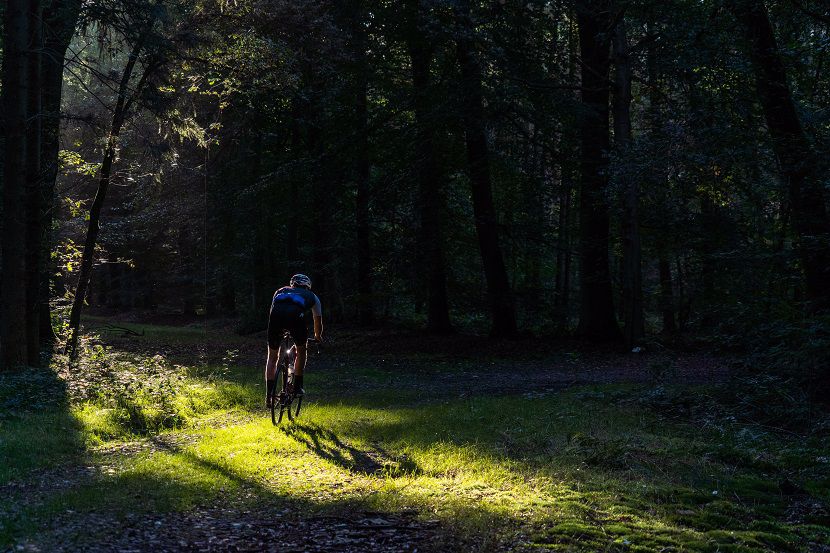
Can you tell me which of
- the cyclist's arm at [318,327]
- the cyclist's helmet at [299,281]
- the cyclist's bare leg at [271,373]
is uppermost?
the cyclist's helmet at [299,281]

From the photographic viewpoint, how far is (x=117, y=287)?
166 feet

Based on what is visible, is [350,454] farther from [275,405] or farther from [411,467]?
[275,405]

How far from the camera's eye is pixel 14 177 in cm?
1348

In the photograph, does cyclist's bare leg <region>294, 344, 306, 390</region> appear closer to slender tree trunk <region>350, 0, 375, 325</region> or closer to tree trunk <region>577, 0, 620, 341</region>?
tree trunk <region>577, 0, 620, 341</region>

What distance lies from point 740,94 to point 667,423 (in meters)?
8.08

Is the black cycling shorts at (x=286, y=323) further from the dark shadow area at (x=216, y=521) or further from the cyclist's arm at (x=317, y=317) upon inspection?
the dark shadow area at (x=216, y=521)

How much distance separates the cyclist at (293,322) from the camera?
10.3 metres

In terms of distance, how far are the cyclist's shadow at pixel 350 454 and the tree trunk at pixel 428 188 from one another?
1275cm

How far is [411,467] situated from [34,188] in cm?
1138

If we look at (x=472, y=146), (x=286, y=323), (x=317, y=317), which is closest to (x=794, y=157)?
(x=317, y=317)

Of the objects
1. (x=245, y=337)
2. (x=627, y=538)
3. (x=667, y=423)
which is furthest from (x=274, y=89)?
(x=627, y=538)

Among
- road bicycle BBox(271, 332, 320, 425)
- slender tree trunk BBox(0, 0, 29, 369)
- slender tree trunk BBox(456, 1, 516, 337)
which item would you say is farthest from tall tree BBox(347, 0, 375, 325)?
road bicycle BBox(271, 332, 320, 425)

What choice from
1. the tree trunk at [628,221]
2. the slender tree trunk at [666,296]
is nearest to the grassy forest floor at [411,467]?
the tree trunk at [628,221]

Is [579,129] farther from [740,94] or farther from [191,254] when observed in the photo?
[191,254]
